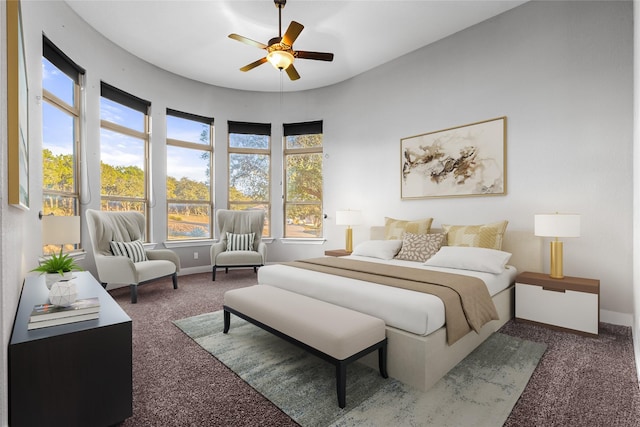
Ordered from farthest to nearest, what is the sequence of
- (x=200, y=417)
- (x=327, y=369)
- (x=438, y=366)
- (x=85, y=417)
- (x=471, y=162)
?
1. (x=471, y=162)
2. (x=327, y=369)
3. (x=438, y=366)
4. (x=200, y=417)
5. (x=85, y=417)

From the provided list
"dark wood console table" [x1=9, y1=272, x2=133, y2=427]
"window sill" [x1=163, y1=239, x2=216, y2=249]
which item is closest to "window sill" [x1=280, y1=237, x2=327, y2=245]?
"window sill" [x1=163, y1=239, x2=216, y2=249]

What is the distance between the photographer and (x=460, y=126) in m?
3.88

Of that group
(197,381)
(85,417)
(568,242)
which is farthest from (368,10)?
(85,417)

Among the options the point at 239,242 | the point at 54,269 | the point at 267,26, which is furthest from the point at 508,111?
the point at 54,269

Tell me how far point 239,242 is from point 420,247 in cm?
286

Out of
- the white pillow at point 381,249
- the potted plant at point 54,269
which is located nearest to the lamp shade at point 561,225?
the white pillow at point 381,249

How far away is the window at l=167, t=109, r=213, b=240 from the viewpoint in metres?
5.13

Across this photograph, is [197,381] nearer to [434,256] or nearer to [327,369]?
[327,369]

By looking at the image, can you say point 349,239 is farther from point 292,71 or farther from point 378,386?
point 378,386

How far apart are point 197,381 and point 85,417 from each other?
0.65 meters

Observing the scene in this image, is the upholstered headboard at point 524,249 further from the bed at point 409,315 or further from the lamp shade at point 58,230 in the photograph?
the lamp shade at point 58,230

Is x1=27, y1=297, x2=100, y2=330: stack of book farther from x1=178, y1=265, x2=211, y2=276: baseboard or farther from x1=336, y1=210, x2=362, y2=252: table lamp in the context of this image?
x1=178, y1=265, x2=211, y2=276: baseboard

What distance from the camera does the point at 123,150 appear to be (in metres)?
4.50

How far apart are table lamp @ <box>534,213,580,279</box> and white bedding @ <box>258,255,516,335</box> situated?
0.39 m
